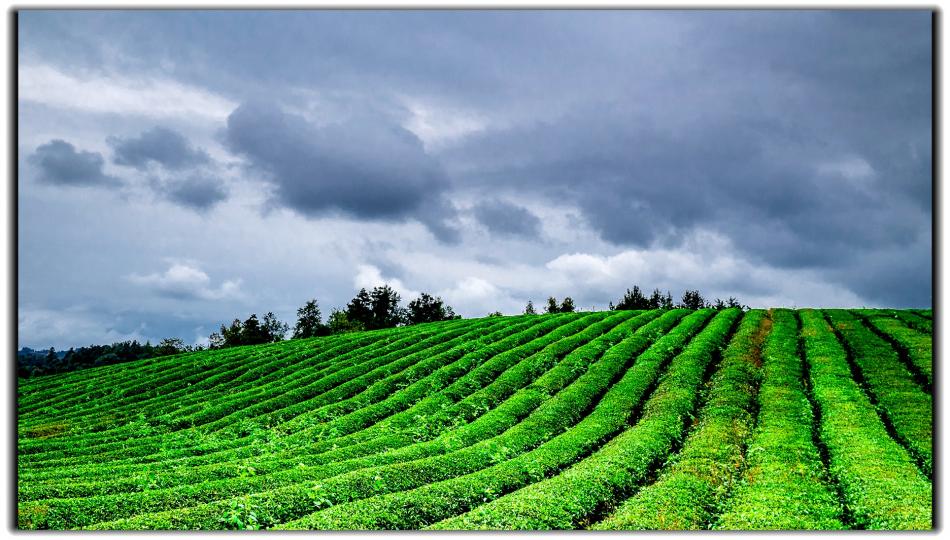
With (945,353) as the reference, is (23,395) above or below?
below

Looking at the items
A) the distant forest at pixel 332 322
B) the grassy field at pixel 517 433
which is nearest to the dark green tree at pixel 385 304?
the distant forest at pixel 332 322

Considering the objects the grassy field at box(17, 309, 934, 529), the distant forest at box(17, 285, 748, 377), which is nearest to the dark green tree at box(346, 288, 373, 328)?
the distant forest at box(17, 285, 748, 377)

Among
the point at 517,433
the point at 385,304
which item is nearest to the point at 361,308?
the point at 385,304

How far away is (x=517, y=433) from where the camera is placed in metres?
22.1

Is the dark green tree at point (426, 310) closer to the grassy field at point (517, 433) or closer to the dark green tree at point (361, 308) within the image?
the dark green tree at point (361, 308)

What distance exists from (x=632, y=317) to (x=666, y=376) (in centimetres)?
2018

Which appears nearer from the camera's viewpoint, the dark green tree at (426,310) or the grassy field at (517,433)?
the grassy field at (517,433)

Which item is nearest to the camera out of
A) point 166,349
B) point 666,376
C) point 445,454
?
point 445,454

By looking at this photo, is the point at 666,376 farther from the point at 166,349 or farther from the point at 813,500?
the point at 166,349

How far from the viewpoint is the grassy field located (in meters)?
13.9

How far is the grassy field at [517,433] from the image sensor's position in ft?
45.7

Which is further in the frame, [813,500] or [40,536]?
[813,500]

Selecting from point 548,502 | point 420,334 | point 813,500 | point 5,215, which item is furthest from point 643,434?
point 420,334

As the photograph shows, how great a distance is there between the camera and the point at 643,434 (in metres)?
21.0
